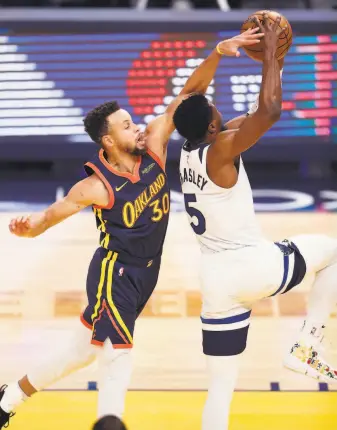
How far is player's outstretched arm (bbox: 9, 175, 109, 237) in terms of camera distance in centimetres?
438

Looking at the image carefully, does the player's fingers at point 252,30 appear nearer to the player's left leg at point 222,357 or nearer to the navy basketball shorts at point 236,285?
the navy basketball shorts at point 236,285

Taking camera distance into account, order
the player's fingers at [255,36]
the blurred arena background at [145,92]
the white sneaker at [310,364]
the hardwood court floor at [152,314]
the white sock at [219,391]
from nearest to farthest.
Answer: the white sock at [219,391]
the player's fingers at [255,36]
the white sneaker at [310,364]
the hardwood court floor at [152,314]
the blurred arena background at [145,92]

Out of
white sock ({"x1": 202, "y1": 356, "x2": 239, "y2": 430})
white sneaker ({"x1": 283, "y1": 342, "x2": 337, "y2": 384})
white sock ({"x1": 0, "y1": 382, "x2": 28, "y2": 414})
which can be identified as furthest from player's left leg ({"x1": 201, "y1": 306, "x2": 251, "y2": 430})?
white sock ({"x1": 0, "y1": 382, "x2": 28, "y2": 414})

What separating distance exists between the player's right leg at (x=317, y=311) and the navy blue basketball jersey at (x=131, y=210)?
708mm

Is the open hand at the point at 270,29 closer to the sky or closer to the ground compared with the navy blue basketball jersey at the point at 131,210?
closer to the sky

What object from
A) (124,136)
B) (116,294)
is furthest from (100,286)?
(124,136)

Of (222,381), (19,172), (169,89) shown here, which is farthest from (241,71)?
(222,381)

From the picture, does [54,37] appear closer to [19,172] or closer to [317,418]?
[19,172]

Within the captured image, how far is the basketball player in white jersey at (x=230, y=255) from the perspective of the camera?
165 inches

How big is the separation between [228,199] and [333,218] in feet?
11.4

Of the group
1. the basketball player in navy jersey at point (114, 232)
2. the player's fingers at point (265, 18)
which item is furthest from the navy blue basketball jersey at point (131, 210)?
the player's fingers at point (265, 18)

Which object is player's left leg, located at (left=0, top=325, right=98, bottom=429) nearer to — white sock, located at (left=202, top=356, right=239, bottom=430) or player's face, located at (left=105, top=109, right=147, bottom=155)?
white sock, located at (left=202, top=356, right=239, bottom=430)

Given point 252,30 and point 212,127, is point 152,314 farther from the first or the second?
point 252,30

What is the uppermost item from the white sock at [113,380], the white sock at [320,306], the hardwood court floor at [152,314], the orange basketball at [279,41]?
the orange basketball at [279,41]
